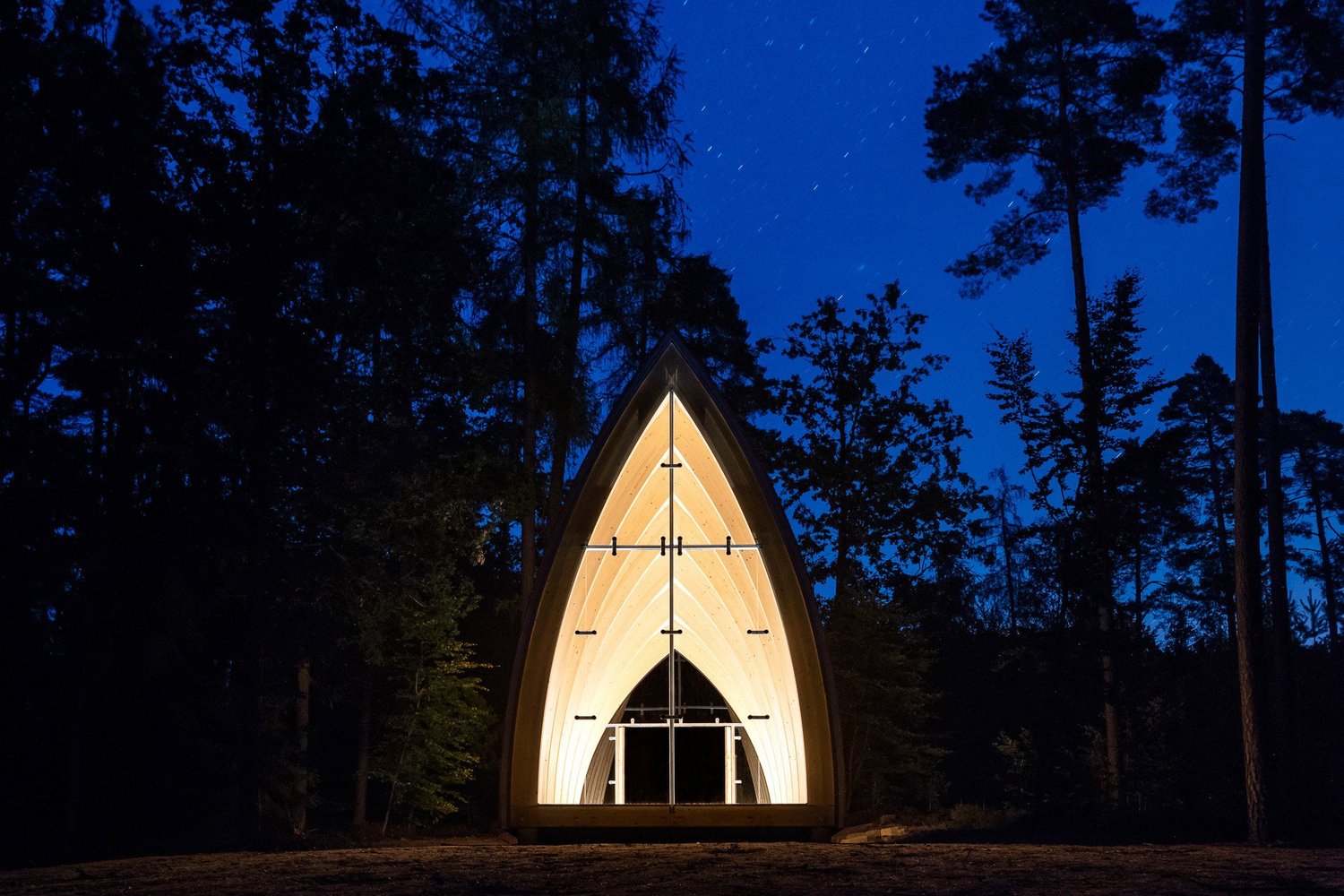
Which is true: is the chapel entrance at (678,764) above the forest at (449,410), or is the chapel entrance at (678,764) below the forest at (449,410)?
below

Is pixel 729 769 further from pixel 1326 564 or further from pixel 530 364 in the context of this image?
pixel 1326 564

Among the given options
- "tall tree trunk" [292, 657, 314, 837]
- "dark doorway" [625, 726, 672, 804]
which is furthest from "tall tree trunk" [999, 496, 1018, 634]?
"tall tree trunk" [292, 657, 314, 837]

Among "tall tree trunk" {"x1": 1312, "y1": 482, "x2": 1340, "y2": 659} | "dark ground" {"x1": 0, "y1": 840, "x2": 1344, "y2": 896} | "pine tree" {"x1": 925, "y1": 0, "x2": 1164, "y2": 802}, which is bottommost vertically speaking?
"dark ground" {"x1": 0, "y1": 840, "x2": 1344, "y2": 896}

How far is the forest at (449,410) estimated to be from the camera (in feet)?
44.6

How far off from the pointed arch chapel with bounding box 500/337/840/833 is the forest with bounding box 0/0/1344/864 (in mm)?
2687

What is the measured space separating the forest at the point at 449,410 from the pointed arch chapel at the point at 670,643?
2687mm

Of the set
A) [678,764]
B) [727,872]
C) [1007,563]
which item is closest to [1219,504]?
[1007,563]

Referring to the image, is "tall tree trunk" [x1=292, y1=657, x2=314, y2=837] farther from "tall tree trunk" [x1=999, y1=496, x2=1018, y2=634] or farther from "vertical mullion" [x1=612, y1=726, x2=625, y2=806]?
"tall tree trunk" [x1=999, y1=496, x2=1018, y2=634]

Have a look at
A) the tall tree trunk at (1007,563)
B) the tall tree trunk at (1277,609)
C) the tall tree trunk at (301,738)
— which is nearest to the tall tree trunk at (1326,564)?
the tall tree trunk at (1007,563)

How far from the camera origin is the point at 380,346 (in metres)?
15.5

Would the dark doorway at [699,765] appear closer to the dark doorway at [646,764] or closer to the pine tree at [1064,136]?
the dark doorway at [646,764]

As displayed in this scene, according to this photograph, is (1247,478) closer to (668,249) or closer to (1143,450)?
(1143,450)

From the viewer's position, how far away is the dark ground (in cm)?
790

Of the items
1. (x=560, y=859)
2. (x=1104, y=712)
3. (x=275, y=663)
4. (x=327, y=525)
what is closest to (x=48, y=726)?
(x=275, y=663)
